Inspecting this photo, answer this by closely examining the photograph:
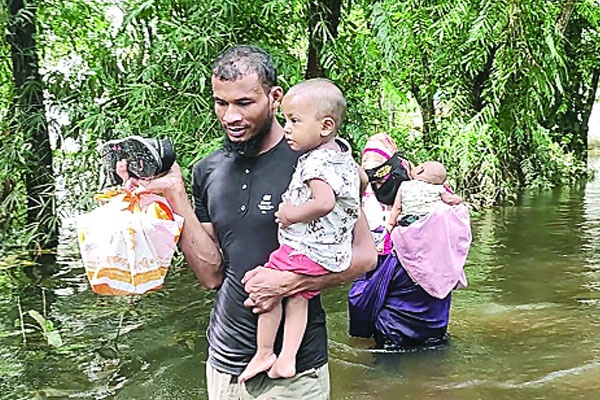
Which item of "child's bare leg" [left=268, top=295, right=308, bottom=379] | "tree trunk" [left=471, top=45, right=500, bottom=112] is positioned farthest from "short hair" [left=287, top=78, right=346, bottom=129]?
"tree trunk" [left=471, top=45, right=500, bottom=112]

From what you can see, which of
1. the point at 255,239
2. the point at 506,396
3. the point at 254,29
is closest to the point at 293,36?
the point at 254,29

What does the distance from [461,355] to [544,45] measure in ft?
17.3

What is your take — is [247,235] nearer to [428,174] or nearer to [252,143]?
[252,143]

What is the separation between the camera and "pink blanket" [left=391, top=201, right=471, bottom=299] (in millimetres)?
4715

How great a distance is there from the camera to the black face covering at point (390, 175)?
479 centimetres

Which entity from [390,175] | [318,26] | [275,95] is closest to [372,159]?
[390,175]

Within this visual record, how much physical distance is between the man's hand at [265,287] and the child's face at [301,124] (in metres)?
0.36

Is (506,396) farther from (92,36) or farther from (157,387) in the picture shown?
(92,36)

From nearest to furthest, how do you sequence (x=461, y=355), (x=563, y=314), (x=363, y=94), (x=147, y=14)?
(x=461, y=355), (x=147, y=14), (x=563, y=314), (x=363, y=94)

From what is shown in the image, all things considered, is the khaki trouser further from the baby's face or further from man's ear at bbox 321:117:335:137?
the baby's face

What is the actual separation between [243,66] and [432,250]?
2.86 metres

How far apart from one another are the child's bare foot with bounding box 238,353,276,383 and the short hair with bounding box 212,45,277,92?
2.35 feet

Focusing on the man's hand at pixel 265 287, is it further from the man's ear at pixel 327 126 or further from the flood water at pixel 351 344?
the flood water at pixel 351 344

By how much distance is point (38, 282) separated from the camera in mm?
6645
